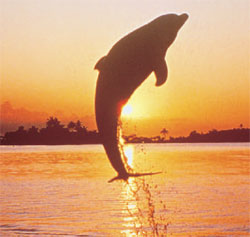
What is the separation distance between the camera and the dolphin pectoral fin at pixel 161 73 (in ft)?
24.3

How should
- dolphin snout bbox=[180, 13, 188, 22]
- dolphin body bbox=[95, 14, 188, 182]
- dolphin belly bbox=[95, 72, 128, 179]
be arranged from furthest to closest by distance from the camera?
dolphin snout bbox=[180, 13, 188, 22]
dolphin belly bbox=[95, 72, 128, 179]
dolphin body bbox=[95, 14, 188, 182]

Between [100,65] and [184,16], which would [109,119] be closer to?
[100,65]

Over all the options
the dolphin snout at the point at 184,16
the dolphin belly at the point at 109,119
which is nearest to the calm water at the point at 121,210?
the dolphin snout at the point at 184,16

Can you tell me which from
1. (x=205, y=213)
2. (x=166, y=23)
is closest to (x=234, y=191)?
(x=205, y=213)

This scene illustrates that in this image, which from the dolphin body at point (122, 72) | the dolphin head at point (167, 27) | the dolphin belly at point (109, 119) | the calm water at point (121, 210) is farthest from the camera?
the calm water at point (121, 210)

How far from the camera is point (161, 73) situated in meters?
7.71

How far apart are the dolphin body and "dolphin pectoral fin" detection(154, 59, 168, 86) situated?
0.02 m

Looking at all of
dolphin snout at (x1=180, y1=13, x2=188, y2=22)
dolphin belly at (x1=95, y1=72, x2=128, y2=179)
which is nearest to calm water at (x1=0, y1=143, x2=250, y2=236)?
dolphin snout at (x1=180, y1=13, x2=188, y2=22)

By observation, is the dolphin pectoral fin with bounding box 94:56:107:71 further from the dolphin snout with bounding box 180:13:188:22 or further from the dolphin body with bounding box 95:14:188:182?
the dolphin snout with bounding box 180:13:188:22

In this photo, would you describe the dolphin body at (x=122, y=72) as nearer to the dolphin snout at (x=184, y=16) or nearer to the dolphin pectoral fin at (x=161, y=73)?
the dolphin pectoral fin at (x=161, y=73)

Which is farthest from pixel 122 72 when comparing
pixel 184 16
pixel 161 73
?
pixel 184 16

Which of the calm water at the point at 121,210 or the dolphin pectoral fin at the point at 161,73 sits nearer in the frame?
the dolphin pectoral fin at the point at 161,73

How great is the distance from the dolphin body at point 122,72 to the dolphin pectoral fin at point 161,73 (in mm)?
20

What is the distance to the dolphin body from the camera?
666 cm
